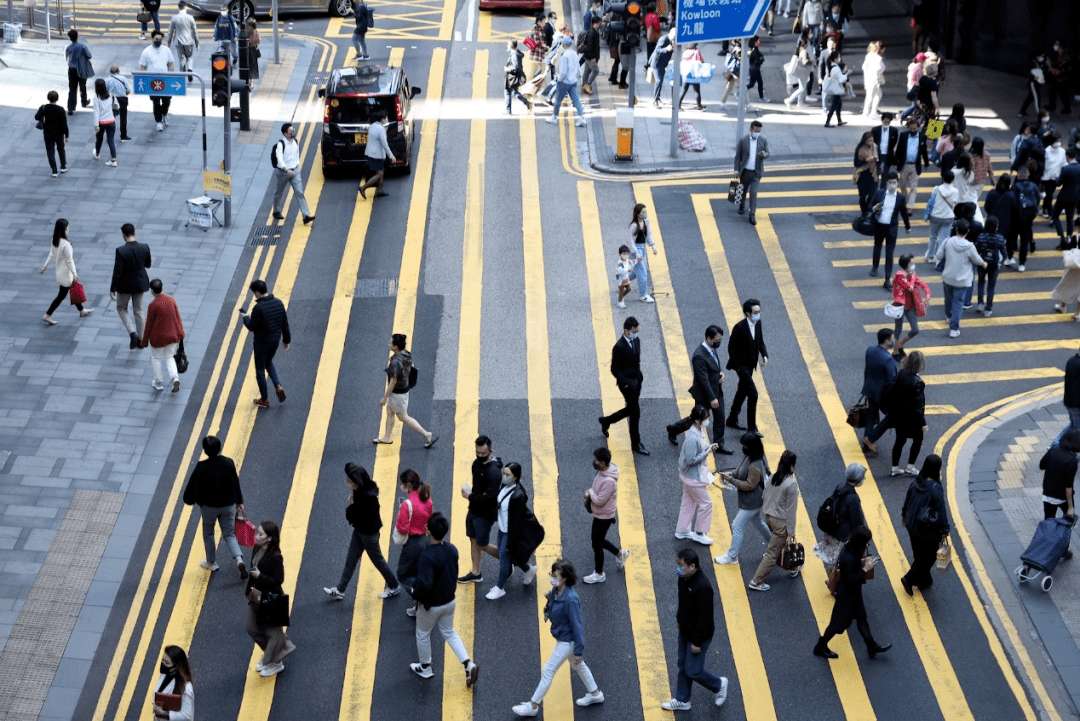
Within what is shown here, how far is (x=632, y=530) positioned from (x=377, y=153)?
11611 mm

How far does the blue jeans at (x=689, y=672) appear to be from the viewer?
12875 mm

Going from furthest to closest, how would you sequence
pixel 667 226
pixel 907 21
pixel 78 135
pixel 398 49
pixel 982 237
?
1. pixel 907 21
2. pixel 398 49
3. pixel 78 135
4. pixel 667 226
5. pixel 982 237

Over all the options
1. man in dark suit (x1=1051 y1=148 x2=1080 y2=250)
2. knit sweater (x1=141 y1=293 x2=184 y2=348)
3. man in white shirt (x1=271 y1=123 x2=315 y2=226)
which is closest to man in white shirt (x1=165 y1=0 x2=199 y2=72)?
man in white shirt (x1=271 y1=123 x2=315 y2=226)

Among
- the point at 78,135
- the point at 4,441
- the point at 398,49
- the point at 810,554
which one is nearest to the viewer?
the point at 810,554

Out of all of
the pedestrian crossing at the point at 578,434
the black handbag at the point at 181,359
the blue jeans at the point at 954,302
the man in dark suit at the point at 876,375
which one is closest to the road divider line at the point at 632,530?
the pedestrian crossing at the point at 578,434

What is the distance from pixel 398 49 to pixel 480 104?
480 cm

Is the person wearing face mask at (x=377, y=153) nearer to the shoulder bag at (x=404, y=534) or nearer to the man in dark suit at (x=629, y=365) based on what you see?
the man in dark suit at (x=629, y=365)

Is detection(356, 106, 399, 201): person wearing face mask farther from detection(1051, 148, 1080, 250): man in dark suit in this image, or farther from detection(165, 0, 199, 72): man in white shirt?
detection(1051, 148, 1080, 250): man in dark suit

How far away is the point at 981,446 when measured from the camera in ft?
58.9

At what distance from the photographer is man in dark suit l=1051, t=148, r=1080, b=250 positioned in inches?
915

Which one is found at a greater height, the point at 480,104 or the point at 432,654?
the point at 480,104

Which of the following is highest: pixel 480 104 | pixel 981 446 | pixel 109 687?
pixel 480 104

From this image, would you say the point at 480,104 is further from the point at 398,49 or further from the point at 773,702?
the point at 773,702

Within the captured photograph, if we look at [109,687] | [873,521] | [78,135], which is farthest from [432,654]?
[78,135]
